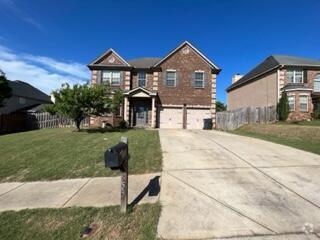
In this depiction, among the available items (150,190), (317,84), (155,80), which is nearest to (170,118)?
(155,80)

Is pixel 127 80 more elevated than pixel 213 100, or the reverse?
pixel 127 80

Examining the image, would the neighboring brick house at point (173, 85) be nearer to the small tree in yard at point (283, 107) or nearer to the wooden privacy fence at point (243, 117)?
the wooden privacy fence at point (243, 117)

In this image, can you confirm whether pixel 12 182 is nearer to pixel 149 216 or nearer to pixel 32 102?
pixel 149 216

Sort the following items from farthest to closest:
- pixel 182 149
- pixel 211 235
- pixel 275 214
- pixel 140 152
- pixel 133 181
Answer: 1. pixel 182 149
2. pixel 140 152
3. pixel 133 181
4. pixel 275 214
5. pixel 211 235

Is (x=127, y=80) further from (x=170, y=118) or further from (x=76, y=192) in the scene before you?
(x=76, y=192)

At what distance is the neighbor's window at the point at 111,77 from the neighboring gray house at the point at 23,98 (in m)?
13.2

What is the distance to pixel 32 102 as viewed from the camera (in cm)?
3728

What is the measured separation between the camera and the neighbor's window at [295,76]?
2427 centimetres

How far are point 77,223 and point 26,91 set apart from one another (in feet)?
126

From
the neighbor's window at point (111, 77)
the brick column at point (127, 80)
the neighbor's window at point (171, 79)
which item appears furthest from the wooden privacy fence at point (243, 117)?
the neighbor's window at point (111, 77)

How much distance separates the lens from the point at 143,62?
25.0m

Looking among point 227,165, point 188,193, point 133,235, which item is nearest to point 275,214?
point 188,193

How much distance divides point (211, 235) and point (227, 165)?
3.95 m

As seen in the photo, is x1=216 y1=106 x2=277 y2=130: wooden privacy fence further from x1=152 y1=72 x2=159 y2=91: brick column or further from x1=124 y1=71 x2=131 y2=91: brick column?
x1=124 y1=71 x2=131 y2=91: brick column
